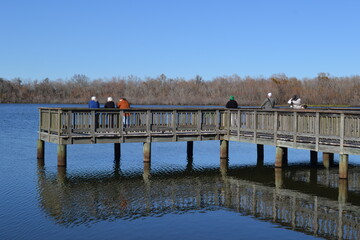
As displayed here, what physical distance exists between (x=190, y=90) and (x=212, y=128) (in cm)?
9451

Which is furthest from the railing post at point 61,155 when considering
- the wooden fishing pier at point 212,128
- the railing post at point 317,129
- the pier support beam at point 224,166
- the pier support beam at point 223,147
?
the railing post at point 317,129

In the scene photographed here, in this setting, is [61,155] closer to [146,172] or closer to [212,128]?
[146,172]

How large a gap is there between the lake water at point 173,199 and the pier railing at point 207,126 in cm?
142

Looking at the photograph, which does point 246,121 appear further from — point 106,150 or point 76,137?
point 106,150

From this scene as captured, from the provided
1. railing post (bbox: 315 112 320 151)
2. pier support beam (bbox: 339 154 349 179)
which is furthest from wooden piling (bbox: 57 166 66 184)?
pier support beam (bbox: 339 154 349 179)

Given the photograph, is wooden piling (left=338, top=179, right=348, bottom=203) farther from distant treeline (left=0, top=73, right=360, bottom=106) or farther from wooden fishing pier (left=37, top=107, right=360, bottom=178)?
distant treeline (left=0, top=73, right=360, bottom=106)

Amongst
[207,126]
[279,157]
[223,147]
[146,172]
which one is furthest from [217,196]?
[223,147]

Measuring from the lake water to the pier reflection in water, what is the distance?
29 mm

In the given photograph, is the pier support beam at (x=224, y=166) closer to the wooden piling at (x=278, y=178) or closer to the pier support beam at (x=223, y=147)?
the pier support beam at (x=223, y=147)

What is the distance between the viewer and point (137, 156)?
29828 millimetres

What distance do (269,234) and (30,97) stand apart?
433 ft

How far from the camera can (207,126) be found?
26016mm

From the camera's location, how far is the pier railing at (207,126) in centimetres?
2077

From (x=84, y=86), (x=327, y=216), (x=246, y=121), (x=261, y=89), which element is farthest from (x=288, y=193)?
(x=84, y=86)
